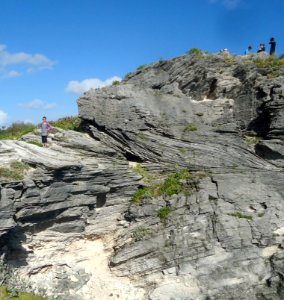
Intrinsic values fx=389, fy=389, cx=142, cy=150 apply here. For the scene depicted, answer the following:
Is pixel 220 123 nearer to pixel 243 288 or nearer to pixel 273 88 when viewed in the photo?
pixel 273 88

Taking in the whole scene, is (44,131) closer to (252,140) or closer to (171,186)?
(171,186)

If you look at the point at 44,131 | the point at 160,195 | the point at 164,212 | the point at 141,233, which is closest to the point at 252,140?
the point at 160,195

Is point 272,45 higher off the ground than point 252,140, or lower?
higher

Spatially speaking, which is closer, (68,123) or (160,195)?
(160,195)

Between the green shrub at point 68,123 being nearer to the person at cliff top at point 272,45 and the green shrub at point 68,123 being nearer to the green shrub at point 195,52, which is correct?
the green shrub at point 195,52

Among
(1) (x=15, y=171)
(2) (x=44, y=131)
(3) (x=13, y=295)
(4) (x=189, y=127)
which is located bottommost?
(3) (x=13, y=295)

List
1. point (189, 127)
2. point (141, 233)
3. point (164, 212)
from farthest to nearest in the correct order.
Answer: point (189, 127)
point (164, 212)
point (141, 233)

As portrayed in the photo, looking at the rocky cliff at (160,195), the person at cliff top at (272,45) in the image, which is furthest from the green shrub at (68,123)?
the person at cliff top at (272,45)

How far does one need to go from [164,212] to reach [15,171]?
26.2 feet

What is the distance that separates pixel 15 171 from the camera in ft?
59.0

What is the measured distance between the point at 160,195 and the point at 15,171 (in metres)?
8.05

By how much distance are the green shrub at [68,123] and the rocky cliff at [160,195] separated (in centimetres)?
132

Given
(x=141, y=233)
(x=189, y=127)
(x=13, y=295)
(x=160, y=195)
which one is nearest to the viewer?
(x=13, y=295)

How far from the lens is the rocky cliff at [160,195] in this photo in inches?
717
